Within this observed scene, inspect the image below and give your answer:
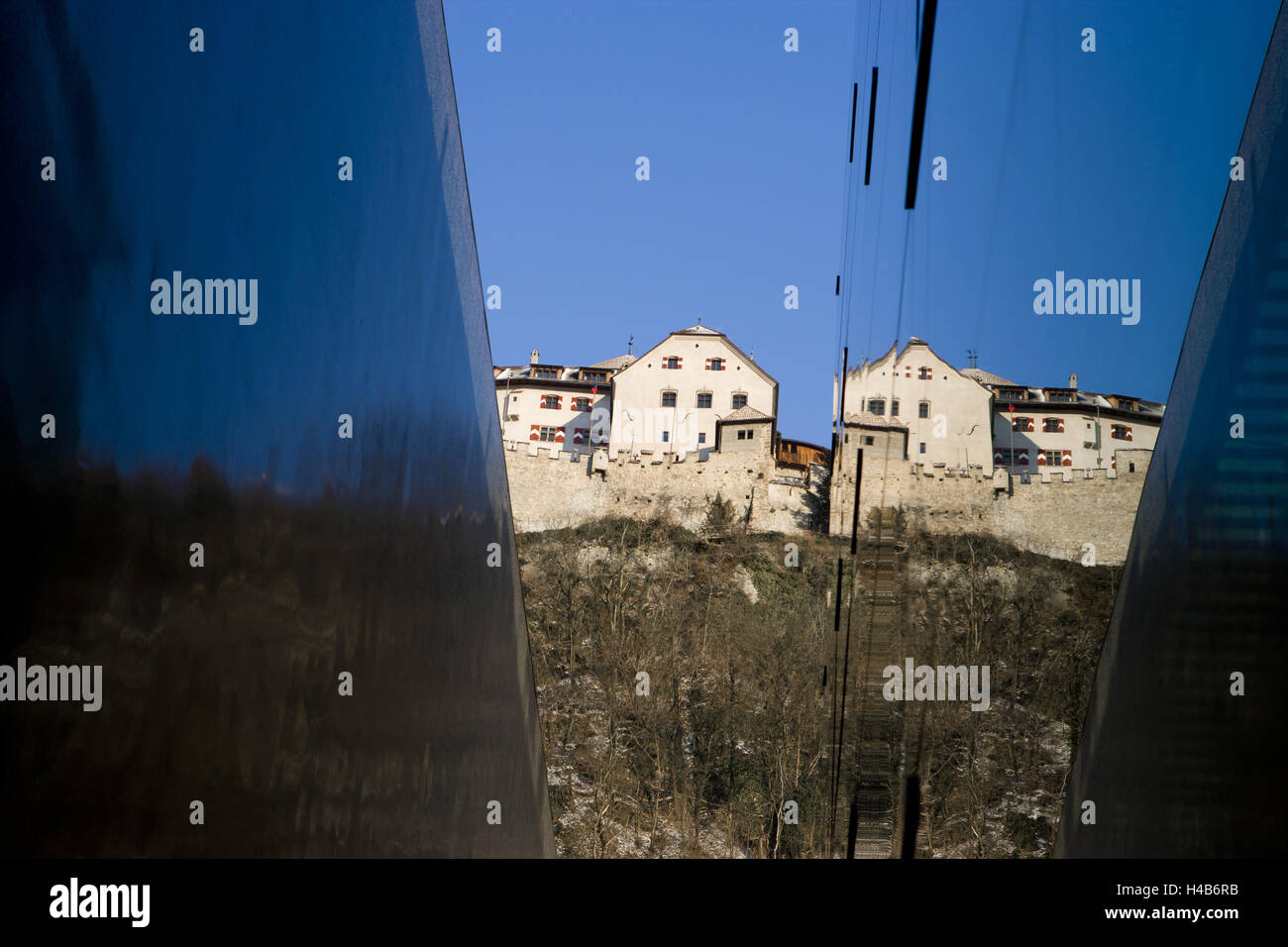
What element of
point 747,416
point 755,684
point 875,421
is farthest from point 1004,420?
point 747,416

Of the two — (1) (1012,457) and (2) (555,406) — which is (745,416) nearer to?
(2) (555,406)

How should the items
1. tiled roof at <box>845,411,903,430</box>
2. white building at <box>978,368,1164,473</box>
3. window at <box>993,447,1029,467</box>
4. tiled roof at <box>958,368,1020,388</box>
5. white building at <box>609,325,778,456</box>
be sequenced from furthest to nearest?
1. white building at <box>609,325,778,456</box>
2. tiled roof at <box>845,411,903,430</box>
3. tiled roof at <box>958,368,1020,388</box>
4. window at <box>993,447,1029,467</box>
5. white building at <box>978,368,1164,473</box>

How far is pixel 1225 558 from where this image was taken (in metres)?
1.89

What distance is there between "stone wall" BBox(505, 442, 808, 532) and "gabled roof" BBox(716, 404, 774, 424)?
4.91 ft

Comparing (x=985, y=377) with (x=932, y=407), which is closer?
(x=985, y=377)

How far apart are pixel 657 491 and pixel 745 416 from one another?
14.7ft

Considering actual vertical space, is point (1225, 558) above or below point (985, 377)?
below

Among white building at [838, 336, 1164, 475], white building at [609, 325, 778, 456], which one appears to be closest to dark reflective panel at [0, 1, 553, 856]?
white building at [838, 336, 1164, 475]

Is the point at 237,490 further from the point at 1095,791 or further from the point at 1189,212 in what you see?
the point at 1095,791

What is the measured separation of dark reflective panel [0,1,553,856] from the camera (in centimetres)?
119

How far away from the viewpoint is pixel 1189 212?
2000 millimetres

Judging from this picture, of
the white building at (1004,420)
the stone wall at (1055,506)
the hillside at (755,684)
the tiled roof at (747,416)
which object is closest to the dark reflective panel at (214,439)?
the white building at (1004,420)

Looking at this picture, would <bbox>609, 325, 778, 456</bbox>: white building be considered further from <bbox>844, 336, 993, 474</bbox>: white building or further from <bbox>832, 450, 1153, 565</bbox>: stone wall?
<bbox>832, 450, 1153, 565</bbox>: stone wall
